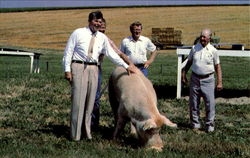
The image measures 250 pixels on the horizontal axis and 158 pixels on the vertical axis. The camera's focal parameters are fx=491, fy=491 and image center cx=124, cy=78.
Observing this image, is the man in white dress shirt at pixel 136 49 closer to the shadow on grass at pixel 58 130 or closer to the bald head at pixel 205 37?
the bald head at pixel 205 37

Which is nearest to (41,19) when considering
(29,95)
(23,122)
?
(29,95)

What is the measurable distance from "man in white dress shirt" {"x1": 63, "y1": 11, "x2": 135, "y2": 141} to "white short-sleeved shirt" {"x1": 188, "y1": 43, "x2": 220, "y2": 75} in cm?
177

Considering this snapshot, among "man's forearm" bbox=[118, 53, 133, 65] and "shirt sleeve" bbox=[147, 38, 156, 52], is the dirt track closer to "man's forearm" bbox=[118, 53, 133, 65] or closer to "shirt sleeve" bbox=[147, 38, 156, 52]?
"shirt sleeve" bbox=[147, 38, 156, 52]

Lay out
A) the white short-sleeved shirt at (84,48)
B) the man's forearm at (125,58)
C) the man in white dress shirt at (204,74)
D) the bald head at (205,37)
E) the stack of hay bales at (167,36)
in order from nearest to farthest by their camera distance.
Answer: the white short-sleeved shirt at (84,48) < the man's forearm at (125,58) < the bald head at (205,37) < the man in white dress shirt at (204,74) < the stack of hay bales at (167,36)

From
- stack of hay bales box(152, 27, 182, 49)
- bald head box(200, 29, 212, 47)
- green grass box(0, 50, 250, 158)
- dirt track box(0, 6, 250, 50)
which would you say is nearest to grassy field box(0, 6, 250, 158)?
green grass box(0, 50, 250, 158)

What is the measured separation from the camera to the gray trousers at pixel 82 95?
8055 mm

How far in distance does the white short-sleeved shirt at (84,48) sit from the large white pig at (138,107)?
356 mm

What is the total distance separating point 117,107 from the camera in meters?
8.90

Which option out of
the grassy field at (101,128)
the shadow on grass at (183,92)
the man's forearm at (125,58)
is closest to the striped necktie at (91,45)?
the man's forearm at (125,58)

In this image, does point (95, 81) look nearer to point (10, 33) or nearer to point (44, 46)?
point (44, 46)

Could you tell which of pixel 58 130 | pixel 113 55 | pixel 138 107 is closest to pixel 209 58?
pixel 113 55

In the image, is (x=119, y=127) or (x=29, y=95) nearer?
(x=119, y=127)

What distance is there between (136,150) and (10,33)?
49139 millimetres

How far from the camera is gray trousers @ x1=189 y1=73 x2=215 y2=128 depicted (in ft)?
31.8
